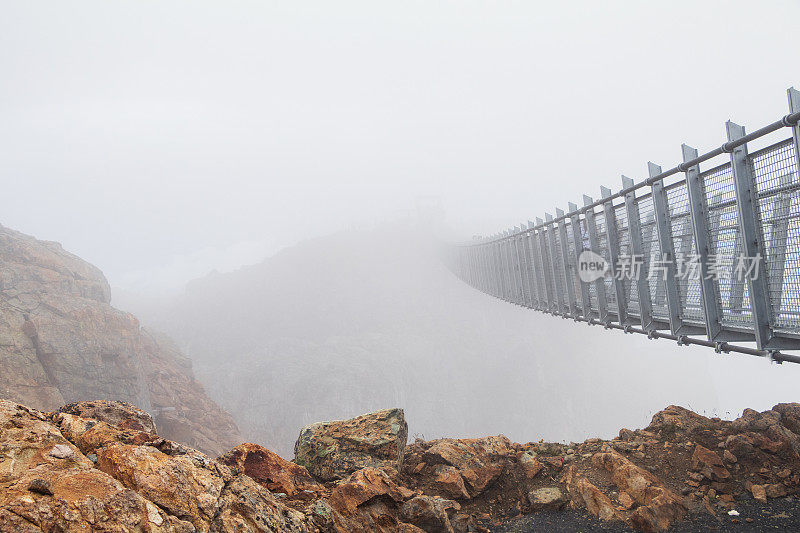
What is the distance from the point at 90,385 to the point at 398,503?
2721 cm

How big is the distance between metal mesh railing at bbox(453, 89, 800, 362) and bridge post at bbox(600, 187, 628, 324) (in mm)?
22

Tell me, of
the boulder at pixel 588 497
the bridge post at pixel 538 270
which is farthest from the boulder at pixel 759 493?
the bridge post at pixel 538 270

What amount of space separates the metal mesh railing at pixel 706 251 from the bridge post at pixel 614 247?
22 mm

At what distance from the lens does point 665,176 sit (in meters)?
6.94

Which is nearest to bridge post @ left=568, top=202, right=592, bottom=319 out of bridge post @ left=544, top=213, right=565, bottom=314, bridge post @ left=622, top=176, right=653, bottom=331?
bridge post @ left=544, top=213, right=565, bottom=314

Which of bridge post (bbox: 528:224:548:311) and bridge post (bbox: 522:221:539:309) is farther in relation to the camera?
bridge post (bbox: 522:221:539:309)

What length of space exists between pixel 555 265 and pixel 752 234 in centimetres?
776

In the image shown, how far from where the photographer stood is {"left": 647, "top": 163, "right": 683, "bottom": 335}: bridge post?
7141 mm

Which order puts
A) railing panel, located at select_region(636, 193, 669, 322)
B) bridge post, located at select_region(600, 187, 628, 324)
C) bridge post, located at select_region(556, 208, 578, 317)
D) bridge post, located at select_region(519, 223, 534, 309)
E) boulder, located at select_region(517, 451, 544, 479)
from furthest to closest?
bridge post, located at select_region(519, 223, 534, 309)
bridge post, located at select_region(556, 208, 578, 317)
bridge post, located at select_region(600, 187, 628, 324)
railing panel, located at select_region(636, 193, 669, 322)
boulder, located at select_region(517, 451, 544, 479)

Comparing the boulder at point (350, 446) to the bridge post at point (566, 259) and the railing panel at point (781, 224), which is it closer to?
the railing panel at point (781, 224)

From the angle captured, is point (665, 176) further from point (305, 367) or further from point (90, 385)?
point (305, 367)

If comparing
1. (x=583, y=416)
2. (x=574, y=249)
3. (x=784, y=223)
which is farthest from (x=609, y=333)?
(x=784, y=223)

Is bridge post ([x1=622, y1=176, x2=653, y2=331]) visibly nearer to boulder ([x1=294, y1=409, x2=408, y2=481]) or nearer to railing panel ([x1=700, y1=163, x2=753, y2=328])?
railing panel ([x1=700, y1=163, x2=753, y2=328])

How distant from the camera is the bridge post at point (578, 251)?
10727 millimetres
